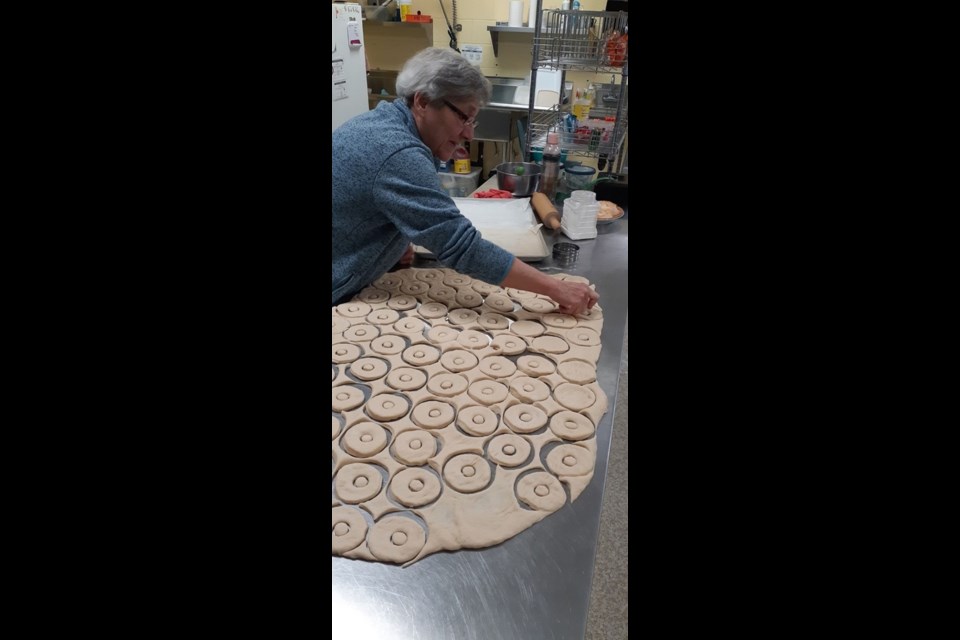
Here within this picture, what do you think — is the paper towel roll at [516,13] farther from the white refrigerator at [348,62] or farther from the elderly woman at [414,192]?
the elderly woman at [414,192]

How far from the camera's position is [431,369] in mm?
1396

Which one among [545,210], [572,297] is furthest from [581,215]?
[572,297]

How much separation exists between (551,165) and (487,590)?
2.26 metres

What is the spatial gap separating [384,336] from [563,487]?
0.72 m

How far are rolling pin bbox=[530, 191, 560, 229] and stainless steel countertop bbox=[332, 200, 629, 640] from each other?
163 cm

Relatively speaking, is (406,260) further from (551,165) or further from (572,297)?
(551,165)

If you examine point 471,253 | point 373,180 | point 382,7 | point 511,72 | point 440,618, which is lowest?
point 440,618

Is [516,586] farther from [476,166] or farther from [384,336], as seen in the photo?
[476,166]

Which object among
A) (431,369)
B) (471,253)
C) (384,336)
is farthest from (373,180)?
(431,369)

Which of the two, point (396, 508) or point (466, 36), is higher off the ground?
point (466, 36)

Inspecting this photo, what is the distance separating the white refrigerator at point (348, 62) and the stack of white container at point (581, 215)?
218 cm

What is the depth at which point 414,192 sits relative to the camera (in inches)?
62.7

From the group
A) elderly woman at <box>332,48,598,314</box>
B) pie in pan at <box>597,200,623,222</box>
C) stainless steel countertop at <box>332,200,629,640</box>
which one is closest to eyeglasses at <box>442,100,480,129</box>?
elderly woman at <box>332,48,598,314</box>

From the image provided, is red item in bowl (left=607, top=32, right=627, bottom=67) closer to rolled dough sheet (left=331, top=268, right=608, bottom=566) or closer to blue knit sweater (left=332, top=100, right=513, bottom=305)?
blue knit sweater (left=332, top=100, right=513, bottom=305)
